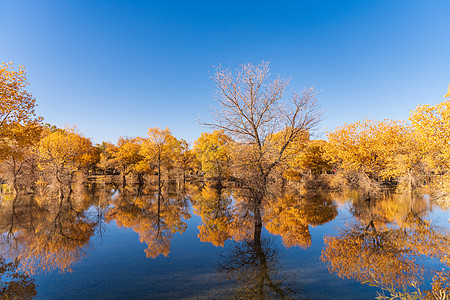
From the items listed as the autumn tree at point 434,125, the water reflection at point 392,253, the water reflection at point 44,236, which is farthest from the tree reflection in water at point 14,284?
the autumn tree at point 434,125

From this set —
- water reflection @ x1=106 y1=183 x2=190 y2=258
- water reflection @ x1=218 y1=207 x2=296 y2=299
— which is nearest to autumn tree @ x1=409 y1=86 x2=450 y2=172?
water reflection @ x1=218 y1=207 x2=296 y2=299

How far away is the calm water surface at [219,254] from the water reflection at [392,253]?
5 cm

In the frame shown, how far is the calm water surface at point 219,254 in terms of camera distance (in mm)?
8086

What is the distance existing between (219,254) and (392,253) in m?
8.57

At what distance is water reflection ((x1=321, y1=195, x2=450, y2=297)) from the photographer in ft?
28.6

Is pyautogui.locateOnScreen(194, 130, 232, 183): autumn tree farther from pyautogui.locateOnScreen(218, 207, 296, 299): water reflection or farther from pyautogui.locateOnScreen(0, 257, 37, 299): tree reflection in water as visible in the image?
pyautogui.locateOnScreen(0, 257, 37, 299): tree reflection in water

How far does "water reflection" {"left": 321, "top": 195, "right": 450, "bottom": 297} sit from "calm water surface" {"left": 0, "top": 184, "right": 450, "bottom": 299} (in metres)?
0.05

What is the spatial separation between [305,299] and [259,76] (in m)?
11.3

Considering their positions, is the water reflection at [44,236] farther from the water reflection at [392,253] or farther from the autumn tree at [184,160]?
the autumn tree at [184,160]

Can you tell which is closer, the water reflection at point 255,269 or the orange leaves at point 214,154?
the water reflection at point 255,269

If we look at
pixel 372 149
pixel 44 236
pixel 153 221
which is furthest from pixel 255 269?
pixel 372 149

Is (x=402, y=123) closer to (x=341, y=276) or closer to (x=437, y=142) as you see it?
(x=437, y=142)

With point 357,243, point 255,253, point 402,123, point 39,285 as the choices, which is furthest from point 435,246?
point 402,123

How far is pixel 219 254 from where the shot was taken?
11562mm
